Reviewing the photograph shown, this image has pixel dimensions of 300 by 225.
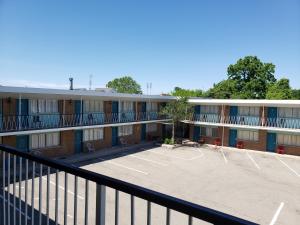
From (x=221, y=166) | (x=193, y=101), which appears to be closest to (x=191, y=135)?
(x=193, y=101)

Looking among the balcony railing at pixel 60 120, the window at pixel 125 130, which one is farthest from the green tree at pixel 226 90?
the window at pixel 125 130

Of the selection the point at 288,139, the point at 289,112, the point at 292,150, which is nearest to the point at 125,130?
the point at 288,139

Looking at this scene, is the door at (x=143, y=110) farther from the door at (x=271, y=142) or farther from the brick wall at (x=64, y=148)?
the door at (x=271, y=142)

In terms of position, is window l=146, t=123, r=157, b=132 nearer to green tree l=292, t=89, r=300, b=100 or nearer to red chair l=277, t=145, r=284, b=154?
red chair l=277, t=145, r=284, b=154

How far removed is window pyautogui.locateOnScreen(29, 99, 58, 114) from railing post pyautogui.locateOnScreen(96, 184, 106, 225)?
74.0 feet

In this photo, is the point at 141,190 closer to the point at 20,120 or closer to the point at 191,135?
the point at 20,120

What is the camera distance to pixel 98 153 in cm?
2675

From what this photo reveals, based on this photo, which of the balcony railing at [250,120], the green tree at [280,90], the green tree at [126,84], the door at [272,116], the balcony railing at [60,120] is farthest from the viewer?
the green tree at [126,84]

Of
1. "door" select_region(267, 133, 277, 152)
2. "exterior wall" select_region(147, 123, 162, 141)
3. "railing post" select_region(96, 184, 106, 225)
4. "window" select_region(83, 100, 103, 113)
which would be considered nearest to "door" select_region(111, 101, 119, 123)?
"window" select_region(83, 100, 103, 113)

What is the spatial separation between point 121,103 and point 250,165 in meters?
14.7

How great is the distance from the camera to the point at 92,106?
28.1 metres

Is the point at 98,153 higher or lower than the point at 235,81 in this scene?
lower

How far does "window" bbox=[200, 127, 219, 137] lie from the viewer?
1345 inches

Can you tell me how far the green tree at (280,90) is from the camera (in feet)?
162
